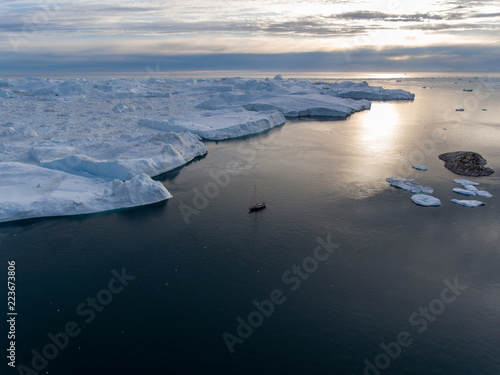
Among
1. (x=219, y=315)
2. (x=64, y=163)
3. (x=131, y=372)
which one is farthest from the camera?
(x=64, y=163)

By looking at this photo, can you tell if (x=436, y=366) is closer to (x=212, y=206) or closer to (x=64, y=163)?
(x=212, y=206)

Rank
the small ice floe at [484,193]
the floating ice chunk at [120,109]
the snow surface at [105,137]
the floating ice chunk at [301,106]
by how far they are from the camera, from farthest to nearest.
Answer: the floating ice chunk at [301,106] < the floating ice chunk at [120,109] < the small ice floe at [484,193] < the snow surface at [105,137]

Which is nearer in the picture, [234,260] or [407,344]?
[407,344]

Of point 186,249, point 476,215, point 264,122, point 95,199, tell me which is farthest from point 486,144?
point 95,199

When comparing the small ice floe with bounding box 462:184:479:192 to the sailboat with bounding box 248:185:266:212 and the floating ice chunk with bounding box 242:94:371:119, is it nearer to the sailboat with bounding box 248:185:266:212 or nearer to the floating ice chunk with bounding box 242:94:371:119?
the sailboat with bounding box 248:185:266:212

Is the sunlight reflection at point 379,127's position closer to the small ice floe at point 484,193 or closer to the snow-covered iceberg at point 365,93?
the snow-covered iceberg at point 365,93
